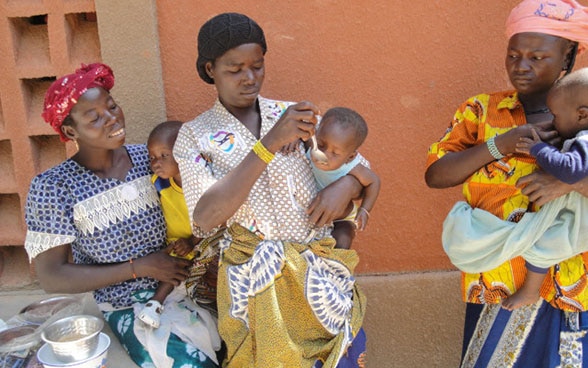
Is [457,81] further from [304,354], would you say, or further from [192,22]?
[304,354]

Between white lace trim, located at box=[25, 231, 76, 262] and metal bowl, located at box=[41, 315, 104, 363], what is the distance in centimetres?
29

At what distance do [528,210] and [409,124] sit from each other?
3.08ft

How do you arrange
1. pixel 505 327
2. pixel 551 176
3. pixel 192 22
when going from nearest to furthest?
pixel 551 176, pixel 505 327, pixel 192 22

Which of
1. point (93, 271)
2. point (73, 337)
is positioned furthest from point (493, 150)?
point (73, 337)

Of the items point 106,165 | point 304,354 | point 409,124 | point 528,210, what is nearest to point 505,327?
point 528,210

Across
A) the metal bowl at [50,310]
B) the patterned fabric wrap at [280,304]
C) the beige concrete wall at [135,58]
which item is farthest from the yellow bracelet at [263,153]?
the metal bowl at [50,310]

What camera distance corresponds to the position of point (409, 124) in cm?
287

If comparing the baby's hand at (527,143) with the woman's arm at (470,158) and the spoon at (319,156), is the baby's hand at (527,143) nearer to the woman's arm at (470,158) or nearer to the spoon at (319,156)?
the woman's arm at (470,158)

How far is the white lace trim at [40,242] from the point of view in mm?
2156

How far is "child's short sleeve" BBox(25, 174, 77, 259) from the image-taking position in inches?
85.1

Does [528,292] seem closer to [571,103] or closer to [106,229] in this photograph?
[571,103]

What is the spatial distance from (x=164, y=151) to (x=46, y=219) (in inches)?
21.1

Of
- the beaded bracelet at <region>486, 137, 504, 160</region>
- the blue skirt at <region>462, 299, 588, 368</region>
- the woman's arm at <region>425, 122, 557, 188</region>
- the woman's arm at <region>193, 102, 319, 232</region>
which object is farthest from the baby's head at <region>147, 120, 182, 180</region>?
the blue skirt at <region>462, 299, 588, 368</region>

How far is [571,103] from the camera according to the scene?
1.84 metres
